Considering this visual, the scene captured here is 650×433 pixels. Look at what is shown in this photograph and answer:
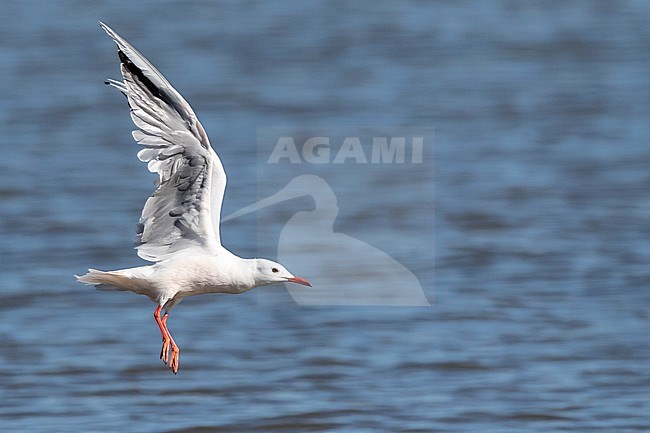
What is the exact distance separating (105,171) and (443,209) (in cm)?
365

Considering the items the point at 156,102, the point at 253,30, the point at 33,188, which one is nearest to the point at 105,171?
the point at 33,188

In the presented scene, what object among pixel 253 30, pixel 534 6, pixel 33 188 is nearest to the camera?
pixel 33 188

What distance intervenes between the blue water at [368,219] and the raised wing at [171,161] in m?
2.63

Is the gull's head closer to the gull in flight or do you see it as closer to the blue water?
the gull in flight

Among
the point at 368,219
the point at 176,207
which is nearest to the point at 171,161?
the point at 176,207

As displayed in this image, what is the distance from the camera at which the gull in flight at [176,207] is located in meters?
6.90

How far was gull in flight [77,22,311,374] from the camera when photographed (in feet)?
22.6

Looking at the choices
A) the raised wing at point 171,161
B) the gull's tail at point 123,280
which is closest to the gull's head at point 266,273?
the raised wing at point 171,161

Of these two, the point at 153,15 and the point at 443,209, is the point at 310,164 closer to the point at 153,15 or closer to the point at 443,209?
the point at 443,209

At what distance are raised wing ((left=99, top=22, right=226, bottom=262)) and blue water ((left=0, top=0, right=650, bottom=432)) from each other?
2.63 meters

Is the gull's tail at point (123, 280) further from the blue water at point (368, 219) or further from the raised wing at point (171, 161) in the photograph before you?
the blue water at point (368, 219)

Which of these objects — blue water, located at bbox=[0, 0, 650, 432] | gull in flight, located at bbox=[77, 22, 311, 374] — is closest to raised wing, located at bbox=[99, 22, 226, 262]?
gull in flight, located at bbox=[77, 22, 311, 374]

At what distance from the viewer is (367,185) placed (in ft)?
48.6

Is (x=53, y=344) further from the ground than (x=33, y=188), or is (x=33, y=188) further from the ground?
(x=33, y=188)
